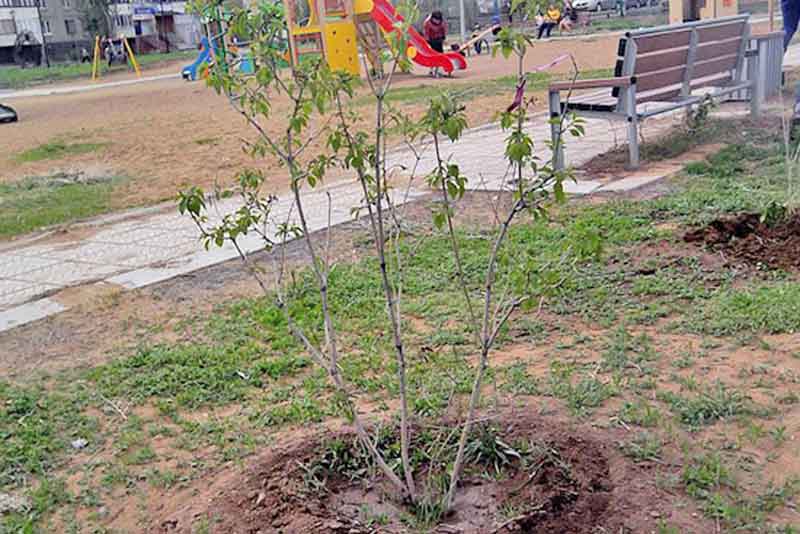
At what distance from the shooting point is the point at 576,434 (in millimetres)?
3195

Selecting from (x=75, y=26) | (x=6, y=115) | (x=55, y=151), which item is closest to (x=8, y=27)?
(x=75, y=26)

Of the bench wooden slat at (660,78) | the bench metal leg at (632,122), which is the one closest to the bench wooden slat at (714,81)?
the bench wooden slat at (660,78)

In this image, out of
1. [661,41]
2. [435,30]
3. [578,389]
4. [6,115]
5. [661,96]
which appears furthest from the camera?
[435,30]

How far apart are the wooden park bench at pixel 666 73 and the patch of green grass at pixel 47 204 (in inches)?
181

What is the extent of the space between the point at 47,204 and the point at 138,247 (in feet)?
9.58

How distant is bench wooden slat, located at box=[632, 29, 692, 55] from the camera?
7.77m

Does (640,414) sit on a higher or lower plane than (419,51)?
lower

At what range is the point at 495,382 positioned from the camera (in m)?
3.74

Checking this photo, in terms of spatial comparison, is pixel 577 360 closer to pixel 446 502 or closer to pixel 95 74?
pixel 446 502

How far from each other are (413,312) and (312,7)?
17753 mm

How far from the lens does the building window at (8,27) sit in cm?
5428

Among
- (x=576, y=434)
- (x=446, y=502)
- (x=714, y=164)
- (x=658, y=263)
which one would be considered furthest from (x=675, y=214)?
(x=446, y=502)

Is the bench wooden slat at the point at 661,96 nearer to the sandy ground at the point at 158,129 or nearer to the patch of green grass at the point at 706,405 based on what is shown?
the sandy ground at the point at 158,129

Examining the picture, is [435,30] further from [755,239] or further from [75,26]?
[75,26]
